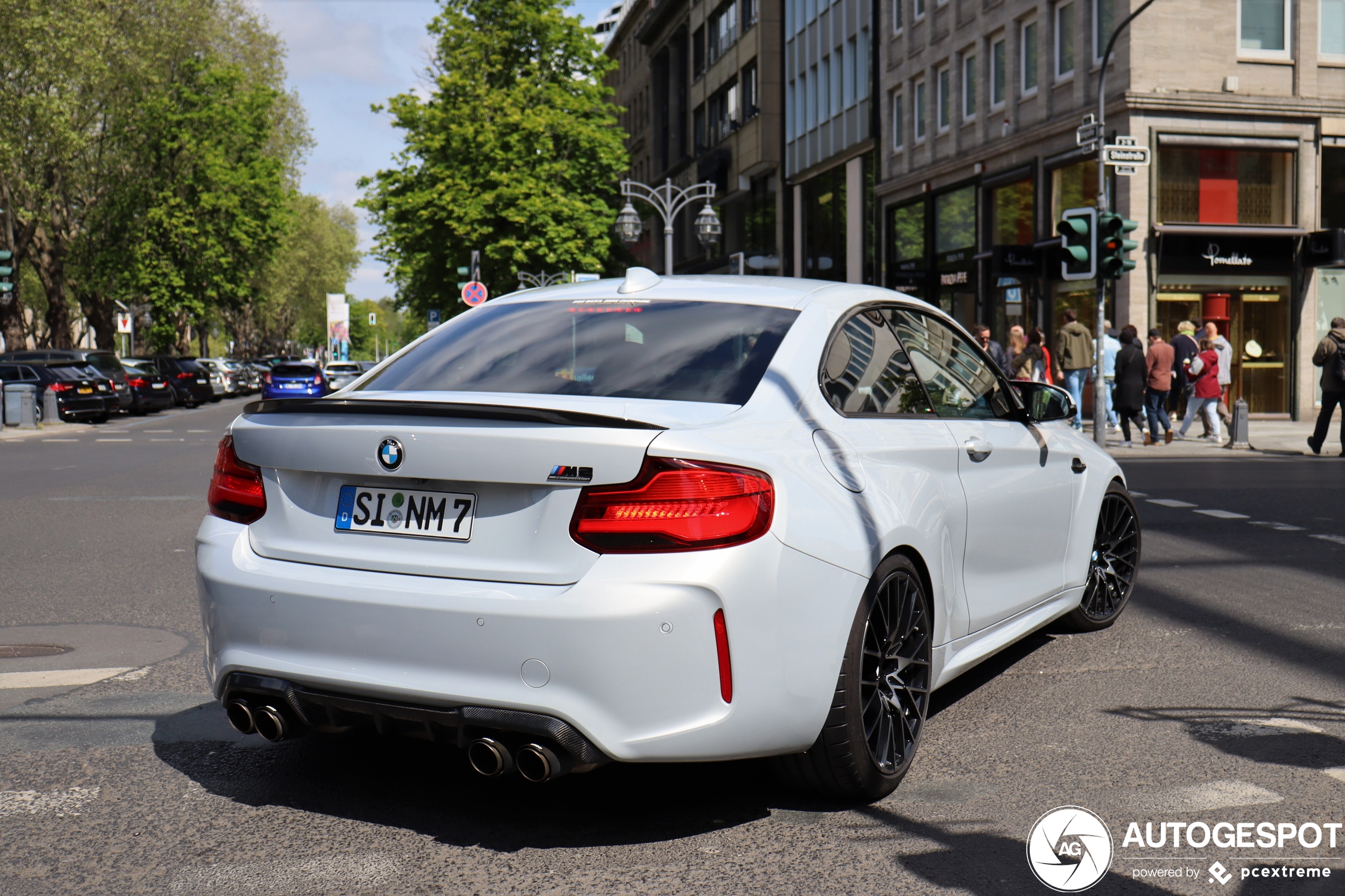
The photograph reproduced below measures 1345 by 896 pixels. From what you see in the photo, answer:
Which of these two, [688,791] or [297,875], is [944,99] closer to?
[688,791]

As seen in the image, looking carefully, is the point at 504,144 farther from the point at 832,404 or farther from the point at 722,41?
the point at 832,404

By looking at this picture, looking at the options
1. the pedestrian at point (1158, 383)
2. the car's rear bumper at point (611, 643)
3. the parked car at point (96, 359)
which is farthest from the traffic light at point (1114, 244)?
the parked car at point (96, 359)

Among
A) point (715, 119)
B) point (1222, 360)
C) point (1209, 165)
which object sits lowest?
point (1222, 360)

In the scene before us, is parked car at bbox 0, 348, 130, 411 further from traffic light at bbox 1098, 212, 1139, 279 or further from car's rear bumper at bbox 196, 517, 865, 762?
car's rear bumper at bbox 196, 517, 865, 762

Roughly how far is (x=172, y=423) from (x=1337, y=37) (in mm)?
26377

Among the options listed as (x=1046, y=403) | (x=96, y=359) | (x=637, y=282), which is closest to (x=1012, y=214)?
(x=96, y=359)

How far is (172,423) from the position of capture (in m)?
33.2

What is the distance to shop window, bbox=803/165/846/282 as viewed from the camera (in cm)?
4297

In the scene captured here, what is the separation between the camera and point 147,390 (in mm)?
39094

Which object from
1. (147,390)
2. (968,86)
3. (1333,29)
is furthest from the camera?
(147,390)

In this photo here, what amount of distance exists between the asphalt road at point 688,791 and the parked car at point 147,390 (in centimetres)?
3323

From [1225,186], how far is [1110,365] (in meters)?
7.56

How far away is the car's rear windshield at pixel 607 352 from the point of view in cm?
401

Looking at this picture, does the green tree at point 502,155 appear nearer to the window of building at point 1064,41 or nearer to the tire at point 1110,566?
the window of building at point 1064,41
